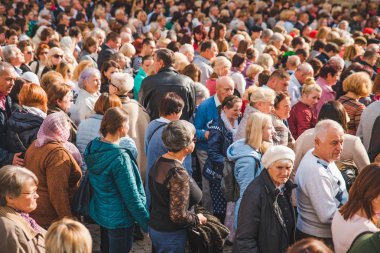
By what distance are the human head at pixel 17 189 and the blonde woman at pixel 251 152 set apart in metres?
1.91

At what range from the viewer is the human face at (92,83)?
703 centimetres

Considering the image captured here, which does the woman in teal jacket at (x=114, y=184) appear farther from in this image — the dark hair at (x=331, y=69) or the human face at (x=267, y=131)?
the dark hair at (x=331, y=69)

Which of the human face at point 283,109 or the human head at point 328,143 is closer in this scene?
the human head at point 328,143

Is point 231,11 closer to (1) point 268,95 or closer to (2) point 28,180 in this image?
(1) point 268,95

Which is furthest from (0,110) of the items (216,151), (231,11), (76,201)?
(231,11)

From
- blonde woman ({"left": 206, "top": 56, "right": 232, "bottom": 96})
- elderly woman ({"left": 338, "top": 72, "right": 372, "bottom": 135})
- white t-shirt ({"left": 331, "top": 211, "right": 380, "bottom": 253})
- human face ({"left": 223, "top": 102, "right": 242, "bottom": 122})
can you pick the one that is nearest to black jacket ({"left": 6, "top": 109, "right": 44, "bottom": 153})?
human face ({"left": 223, "top": 102, "right": 242, "bottom": 122})

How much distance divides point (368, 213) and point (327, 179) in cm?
67

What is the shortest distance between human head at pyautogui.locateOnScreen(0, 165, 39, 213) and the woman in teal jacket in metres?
0.95

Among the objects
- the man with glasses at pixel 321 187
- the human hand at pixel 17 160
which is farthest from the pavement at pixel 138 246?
the man with glasses at pixel 321 187

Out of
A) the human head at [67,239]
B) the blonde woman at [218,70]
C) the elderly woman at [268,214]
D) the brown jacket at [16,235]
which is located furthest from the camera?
the blonde woman at [218,70]

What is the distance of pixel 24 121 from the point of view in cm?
577

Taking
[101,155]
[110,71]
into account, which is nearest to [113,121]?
[101,155]

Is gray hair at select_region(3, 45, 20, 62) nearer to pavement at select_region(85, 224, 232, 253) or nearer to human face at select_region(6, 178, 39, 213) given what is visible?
pavement at select_region(85, 224, 232, 253)

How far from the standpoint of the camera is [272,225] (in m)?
4.34
